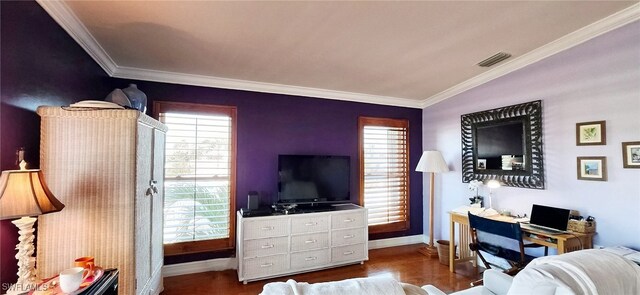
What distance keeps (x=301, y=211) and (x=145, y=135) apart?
1875 millimetres

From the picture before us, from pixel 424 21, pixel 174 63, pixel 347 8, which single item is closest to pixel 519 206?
pixel 424 21

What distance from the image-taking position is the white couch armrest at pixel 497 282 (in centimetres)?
184

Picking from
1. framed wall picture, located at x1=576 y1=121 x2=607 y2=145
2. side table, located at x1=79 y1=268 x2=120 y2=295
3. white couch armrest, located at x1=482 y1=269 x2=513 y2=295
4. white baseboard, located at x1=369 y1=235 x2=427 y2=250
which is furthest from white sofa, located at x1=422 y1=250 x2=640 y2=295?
white baseboard, located at x1=369 y1=235 x2=427 y2=250

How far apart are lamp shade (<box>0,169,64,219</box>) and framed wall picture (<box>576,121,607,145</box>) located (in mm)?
4061

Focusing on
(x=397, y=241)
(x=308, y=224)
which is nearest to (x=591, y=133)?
(x=397, y=241)

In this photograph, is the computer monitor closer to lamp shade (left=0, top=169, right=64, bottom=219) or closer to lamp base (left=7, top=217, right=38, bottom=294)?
lamp shade (left=0, top=169, right=64, bottom=219)

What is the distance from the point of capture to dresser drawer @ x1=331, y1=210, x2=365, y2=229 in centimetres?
342

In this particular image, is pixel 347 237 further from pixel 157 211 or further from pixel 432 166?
pixel 157 211

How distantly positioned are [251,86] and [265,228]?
178 cm

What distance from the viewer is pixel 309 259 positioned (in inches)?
129

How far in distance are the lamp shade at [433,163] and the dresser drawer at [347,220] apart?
1139 millimetres

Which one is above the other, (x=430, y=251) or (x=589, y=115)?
(x=589, y=115)

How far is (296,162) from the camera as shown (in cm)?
351

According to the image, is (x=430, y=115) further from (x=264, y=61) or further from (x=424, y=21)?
(x=264, y=61)
